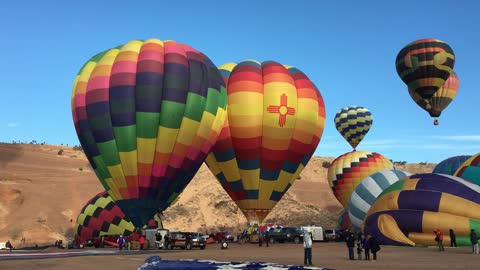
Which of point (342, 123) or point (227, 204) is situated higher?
point (342, 123)

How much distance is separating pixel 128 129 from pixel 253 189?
1178 centimetres

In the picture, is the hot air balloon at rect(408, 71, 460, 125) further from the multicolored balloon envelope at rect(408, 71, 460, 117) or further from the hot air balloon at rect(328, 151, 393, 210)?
the hot air balloon at rect(328, 151, 393, 210)

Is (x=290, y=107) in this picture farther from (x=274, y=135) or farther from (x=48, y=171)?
(x=48, y=171)

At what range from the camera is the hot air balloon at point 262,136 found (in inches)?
1519

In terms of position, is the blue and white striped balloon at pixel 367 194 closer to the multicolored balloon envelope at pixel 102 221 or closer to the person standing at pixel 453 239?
the person standing at pixel 453 239

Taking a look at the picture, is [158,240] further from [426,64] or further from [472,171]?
[426,64]

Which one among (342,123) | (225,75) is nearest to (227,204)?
(342,123)

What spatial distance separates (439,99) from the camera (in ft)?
158

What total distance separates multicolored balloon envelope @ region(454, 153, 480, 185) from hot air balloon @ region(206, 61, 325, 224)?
35.4 feet

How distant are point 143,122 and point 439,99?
2912 cm

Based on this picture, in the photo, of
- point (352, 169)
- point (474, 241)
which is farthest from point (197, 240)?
point (352, 169)

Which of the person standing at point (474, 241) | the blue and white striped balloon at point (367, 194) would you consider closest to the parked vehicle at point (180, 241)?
the blue and white striped balloon at point (367, 194)

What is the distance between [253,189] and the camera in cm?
3900

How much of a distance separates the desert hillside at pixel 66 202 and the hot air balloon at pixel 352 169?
14.4 m
